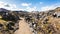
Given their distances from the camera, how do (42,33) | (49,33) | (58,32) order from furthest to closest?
1. (42,33)
2. (49,33)
3. (58,32)

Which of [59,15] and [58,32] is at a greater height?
[59,15]

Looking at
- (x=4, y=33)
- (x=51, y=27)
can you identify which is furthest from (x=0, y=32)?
(x=51, y=27)

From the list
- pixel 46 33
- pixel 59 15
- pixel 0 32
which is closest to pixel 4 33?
pixel 0 32

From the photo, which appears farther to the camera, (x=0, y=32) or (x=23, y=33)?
(x=23, y=33)

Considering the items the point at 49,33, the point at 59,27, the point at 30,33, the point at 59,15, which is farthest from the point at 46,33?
the point at 59,15

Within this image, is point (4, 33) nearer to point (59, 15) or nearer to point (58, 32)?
point (58, 32)

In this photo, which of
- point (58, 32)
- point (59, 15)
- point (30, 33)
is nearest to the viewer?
point (58, 32)

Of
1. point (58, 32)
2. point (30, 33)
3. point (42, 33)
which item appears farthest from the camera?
point (30, 33)

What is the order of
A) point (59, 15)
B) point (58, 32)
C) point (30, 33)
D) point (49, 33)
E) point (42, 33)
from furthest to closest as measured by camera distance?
point (59, 15) → point (30, 33) → point (42, 33) → point (49, 33) → point (58, 32)

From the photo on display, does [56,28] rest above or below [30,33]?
above

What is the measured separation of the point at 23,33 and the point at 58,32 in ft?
108

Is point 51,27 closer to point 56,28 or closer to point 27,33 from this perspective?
point 56,28

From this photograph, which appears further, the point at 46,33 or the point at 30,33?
the point at 30,33

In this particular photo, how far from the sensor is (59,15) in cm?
11788
